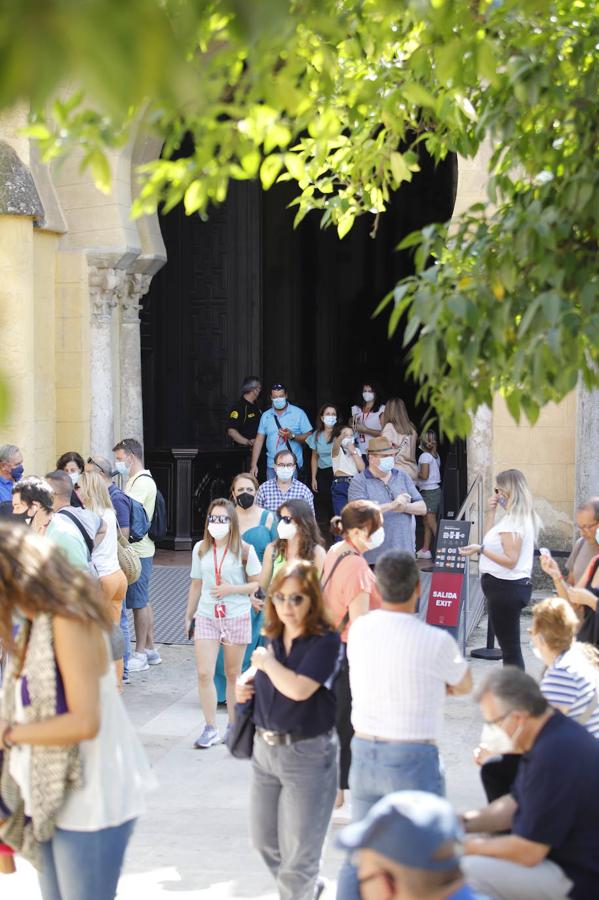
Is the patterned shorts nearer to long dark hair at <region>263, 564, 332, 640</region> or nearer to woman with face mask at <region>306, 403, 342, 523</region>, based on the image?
long dark hair at <region>263, 564, 332, 640</region>

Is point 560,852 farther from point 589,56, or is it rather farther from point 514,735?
point 589,56

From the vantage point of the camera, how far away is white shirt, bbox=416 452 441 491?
48.1ft

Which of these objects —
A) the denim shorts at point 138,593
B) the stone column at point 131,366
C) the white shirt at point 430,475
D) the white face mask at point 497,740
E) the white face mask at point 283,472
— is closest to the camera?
the white face mask at point 497,740

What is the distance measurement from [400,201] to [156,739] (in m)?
17.6

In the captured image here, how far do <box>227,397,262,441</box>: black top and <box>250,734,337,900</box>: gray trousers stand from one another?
11874mm

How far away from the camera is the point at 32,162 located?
13.3 metres

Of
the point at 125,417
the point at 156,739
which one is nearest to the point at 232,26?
the point at 156,739

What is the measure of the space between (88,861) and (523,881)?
4.35 ft

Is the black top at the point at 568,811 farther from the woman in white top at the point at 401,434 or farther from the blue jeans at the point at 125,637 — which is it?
the woman in white top at the point at 401,434

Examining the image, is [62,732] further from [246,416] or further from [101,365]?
[246,416]

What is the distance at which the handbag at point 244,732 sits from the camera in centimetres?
494

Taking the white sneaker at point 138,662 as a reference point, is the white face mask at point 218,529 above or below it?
above

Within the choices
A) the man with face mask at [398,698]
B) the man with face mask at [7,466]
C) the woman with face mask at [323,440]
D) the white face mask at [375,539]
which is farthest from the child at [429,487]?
the man with face mask at [398,698]

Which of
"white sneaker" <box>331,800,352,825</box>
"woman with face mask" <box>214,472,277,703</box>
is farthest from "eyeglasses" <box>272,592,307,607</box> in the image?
"woman with face mask" <box>214,472,277,703</box>
